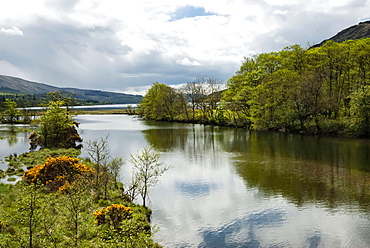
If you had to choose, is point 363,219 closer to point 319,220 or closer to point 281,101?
point 319,220

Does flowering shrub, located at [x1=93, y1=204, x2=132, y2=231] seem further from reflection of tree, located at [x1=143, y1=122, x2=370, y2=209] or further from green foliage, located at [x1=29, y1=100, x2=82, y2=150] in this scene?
green foliage, located at [x1=29, y1=100, x2=82, y2=150]

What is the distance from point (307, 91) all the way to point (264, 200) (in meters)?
40.8

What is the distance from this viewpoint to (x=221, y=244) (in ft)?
45.3

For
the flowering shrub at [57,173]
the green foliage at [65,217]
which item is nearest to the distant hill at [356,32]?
the flowering shrub at [57,173]

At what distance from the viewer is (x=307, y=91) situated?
55312 millimetres

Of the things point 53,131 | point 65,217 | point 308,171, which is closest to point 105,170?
point 65,217

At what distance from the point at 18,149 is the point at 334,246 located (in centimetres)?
4110

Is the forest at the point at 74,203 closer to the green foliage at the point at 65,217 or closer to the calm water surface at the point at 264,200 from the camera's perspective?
the green foliage at the point at 65,217

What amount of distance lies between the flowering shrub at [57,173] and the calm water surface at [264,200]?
438cm

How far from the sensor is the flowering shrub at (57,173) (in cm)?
2078

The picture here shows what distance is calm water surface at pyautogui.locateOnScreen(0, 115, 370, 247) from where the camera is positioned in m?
14.5

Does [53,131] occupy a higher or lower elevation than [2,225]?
higher

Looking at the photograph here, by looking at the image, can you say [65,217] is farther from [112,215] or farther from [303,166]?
[303,166]

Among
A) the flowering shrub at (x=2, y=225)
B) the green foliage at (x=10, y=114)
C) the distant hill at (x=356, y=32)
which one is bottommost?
the flowering shrub at (x=2, y=225)
